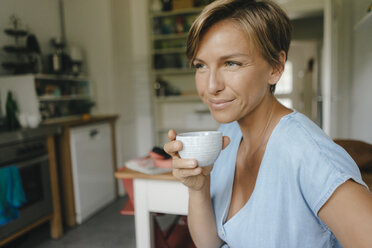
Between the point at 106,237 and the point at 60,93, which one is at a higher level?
the point at 60,93

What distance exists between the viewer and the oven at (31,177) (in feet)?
6.34

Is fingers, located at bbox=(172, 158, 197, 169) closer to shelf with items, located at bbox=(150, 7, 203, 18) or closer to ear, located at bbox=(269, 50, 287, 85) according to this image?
ear, located at bbox=(269, 50, 287, 85)

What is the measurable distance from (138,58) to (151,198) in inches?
117

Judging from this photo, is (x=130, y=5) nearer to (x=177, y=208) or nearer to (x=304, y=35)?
(x=177, y=208)

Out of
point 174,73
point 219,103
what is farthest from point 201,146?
point 174,73

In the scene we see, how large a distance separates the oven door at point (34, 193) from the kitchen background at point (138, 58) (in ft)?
2.63

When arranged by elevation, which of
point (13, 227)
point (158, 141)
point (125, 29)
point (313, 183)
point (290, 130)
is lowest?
point (13, 227)

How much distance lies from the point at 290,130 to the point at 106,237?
7.30 feet

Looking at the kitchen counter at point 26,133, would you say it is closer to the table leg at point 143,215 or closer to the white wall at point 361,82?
the table leg at point 143,215

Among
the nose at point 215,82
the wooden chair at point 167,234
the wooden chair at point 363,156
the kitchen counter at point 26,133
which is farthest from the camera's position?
the kitchen counter at point 26,133

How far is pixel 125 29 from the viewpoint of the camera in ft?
12.2

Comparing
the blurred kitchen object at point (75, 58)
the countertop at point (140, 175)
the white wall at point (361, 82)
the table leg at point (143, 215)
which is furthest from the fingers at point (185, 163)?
the blurred kitchen object at point (75, 58)

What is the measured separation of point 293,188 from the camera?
65cm

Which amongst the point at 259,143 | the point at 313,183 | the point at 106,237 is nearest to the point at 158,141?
the point at 106,237
